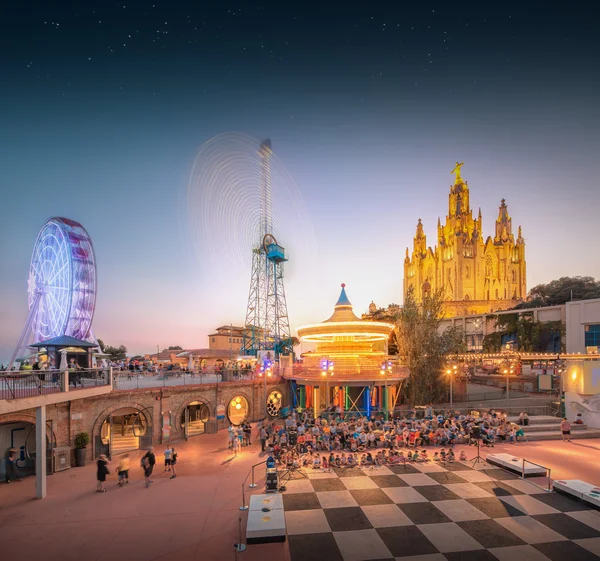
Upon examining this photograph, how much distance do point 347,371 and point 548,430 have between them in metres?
12.8

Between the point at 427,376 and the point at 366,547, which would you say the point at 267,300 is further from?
the point at 366,547

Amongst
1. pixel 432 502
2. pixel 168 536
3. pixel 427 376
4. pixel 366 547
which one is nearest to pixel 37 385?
pixel 168 536

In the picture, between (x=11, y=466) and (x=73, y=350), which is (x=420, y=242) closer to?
(x=73, y=350)

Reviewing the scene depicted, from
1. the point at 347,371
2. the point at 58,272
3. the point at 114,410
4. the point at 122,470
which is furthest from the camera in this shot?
the point at 347,371

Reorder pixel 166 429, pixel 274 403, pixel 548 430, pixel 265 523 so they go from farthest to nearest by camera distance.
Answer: pixel 274 403
pixel 548 430
pixel 166 429
pixel 265 523

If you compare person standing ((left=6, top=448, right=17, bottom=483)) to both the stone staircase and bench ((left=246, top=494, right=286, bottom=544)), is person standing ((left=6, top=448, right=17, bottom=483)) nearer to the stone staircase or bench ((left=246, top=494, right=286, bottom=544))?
bench ((left=246, top=494, right=286, bottom=544))

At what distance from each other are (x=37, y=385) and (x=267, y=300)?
47.7 meters

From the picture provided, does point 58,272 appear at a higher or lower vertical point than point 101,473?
higher

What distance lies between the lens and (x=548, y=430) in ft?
79.1

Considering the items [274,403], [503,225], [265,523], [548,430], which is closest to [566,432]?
[548,430]

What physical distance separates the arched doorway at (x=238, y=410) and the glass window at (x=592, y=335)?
33.7m

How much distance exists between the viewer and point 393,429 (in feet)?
70.0

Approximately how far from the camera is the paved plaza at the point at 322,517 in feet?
32.6

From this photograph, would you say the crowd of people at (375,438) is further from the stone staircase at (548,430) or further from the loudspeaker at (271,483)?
the loudspeaker at (271,483)
